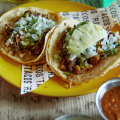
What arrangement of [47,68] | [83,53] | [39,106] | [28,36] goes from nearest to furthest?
[39,106] → [83,53] → [47,68] → [28,36]

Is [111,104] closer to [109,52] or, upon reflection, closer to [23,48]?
[109,52]

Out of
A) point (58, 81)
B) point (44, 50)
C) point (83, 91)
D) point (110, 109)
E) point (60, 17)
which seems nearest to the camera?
point (110, 109)

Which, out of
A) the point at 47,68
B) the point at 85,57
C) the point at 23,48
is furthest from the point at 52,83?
the point at 23,48

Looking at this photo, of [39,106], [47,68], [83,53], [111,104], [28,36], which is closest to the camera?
[111,104]

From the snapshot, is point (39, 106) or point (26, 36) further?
point (26, 36)

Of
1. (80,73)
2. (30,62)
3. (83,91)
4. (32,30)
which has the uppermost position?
(32,30)

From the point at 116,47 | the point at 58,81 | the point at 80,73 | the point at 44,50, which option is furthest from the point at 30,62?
the point at 116,47

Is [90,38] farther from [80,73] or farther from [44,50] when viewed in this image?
[44,50]

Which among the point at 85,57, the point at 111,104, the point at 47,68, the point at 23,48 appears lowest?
the point at 111,104
